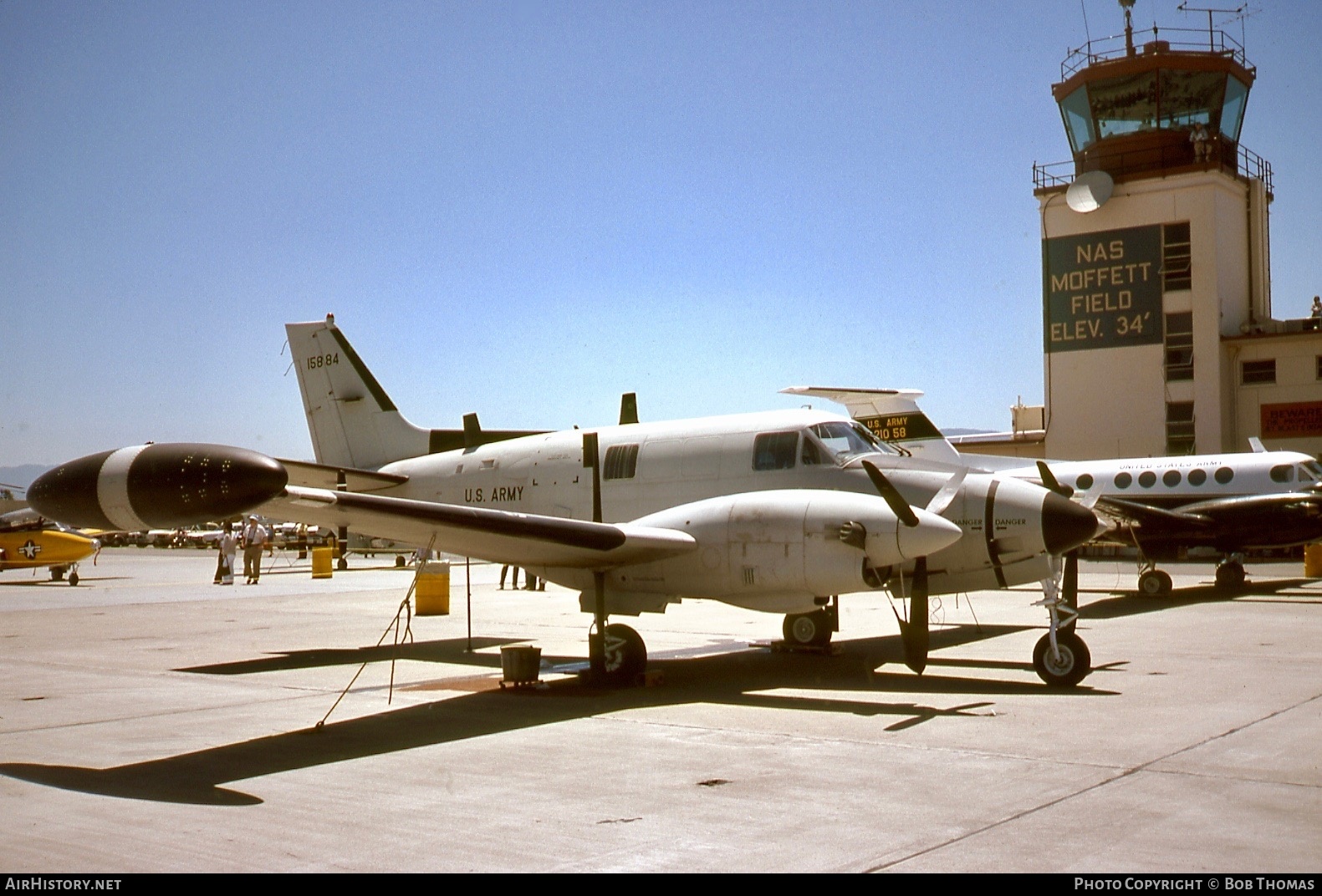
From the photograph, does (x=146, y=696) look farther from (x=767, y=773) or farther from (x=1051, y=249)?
(x=1051, y=249)

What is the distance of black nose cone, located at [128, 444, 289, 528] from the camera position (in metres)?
7.79

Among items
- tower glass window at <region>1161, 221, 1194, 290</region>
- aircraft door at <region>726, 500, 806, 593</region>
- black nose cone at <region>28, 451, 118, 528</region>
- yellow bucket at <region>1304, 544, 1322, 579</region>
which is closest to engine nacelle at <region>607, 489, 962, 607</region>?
aircraft door at <region>726, 500, 806, 593</region>

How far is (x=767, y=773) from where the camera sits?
816 centimetres

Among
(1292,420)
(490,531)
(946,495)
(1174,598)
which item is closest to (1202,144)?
(1292,420)

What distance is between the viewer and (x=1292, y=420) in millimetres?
41219

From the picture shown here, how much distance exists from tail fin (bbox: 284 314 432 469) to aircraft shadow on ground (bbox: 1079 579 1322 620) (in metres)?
13.0

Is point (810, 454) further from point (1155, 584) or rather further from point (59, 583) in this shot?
point (59, 583)

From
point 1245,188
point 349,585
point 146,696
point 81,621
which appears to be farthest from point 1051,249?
point 146,696

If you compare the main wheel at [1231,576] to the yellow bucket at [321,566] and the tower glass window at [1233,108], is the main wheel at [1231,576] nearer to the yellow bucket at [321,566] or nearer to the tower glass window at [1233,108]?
the tower glass window at [1233,108]

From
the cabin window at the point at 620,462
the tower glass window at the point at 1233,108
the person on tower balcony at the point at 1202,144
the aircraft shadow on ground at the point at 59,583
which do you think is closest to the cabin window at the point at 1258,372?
the person on tower balcony at the point at 1202,144

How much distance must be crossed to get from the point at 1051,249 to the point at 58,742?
4339 cm

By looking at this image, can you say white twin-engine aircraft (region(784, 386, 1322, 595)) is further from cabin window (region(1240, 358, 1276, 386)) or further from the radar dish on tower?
the radar dish on tower

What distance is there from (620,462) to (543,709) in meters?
4.24

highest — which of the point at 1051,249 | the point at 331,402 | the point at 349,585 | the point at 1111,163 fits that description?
the point at 1111,163
